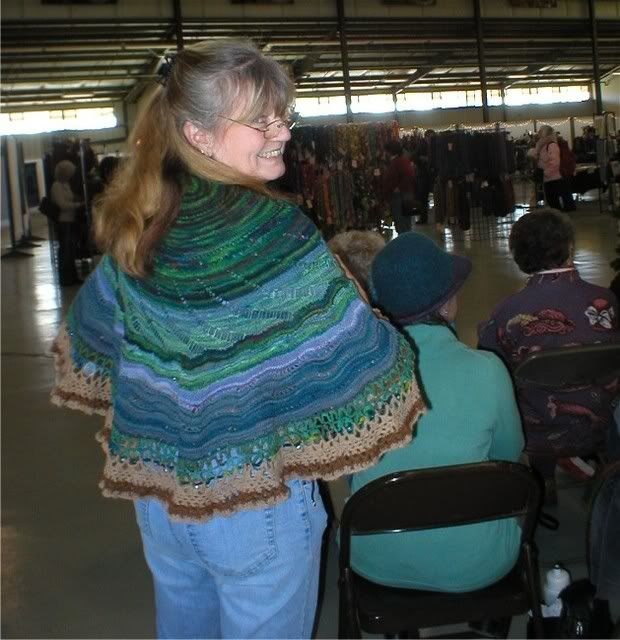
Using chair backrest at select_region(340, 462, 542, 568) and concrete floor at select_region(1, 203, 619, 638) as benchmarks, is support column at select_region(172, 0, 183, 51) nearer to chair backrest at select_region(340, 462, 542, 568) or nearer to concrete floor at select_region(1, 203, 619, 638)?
concrete floor at select_region(1, 203, 619, 638)

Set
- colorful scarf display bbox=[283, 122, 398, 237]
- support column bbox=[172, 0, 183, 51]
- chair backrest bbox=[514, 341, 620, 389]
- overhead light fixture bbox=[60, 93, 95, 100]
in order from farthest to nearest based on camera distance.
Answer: overhead light fixture bbox=[60, 93, 95, 100] < support column bbox=[172, 0, 183, 51] < colorful scarf display bbox=[283, 122, 398, 237] < chair backrest bbox=[514, 341, 620, 389]

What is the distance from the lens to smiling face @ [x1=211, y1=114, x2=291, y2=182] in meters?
1.22

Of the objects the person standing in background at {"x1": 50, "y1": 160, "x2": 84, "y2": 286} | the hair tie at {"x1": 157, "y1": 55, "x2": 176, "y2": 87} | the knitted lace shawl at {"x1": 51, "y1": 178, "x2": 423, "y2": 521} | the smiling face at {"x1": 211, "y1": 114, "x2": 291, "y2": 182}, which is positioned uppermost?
the person standing in background at {"x1": 50, "y1": 160, "x2": 84, "y2": 286}

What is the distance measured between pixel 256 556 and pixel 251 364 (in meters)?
0.27

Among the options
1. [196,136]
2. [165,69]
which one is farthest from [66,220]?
[196,136]

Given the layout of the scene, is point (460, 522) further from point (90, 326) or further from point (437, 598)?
point (90, 326)

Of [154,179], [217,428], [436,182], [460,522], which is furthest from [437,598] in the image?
[436,182]

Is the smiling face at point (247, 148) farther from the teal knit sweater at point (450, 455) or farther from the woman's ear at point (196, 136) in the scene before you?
the teal knit sweater at point (450, 455)

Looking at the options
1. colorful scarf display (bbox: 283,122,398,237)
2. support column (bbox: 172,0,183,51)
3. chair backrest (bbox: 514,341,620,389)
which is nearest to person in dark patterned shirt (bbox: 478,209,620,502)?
chair backrest (bbox: 514,341,620,389)

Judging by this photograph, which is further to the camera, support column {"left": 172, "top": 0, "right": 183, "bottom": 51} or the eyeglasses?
support column {"left": 172, "top": 0, "right": 183, "bottom": 51}

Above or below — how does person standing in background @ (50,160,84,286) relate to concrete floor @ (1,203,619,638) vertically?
above

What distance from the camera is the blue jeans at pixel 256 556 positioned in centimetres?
123

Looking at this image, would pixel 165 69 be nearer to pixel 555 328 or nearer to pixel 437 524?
pixel 437 524

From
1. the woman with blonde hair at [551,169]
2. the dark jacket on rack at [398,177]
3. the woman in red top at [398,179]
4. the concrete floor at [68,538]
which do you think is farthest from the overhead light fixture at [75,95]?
the concrete floor at [68,538]
